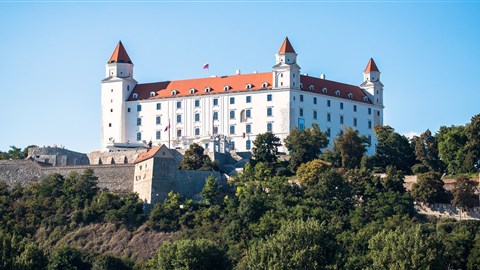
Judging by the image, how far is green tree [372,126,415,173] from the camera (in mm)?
90562

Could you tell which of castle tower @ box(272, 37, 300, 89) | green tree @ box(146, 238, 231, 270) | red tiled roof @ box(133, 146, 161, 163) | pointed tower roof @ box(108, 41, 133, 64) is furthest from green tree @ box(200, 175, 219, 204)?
pointed tower roof @ box(108, 41, 133, 64)

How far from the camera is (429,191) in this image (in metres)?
81.6

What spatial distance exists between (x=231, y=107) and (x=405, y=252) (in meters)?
32.1

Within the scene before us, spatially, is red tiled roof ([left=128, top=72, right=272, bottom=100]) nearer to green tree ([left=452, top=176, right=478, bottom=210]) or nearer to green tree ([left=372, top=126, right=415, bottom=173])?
green tree ([left=372, top=126, right=415, bottom=173])

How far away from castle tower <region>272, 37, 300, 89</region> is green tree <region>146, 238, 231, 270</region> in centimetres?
2660

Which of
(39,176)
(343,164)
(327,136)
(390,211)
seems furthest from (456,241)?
(39,176)

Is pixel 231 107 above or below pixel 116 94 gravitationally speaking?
below

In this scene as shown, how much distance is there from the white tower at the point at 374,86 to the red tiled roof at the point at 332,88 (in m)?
0.63

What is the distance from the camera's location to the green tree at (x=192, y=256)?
7038 centimetres

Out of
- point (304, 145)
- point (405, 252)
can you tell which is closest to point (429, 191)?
point (304, 145)

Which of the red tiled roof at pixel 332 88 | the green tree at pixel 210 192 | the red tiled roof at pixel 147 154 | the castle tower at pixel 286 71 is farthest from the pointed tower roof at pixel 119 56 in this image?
the green tree at pixel 210 192

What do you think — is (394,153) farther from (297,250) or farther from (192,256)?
(192,256)

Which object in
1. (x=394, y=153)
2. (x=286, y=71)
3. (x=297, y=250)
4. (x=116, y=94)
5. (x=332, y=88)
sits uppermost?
(x=286, y=71)

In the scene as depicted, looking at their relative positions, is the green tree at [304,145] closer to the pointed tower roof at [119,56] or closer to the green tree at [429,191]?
the green tree at [429,191]
